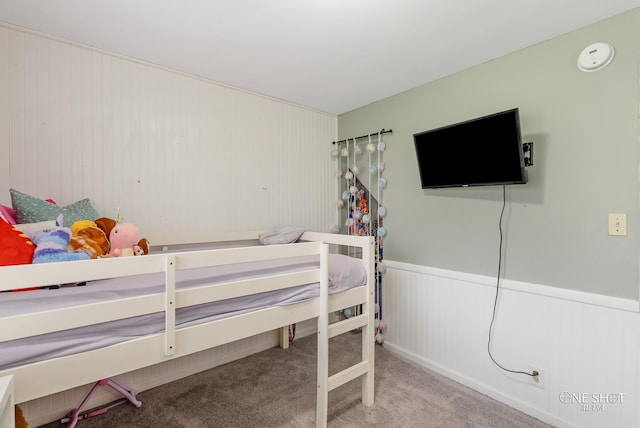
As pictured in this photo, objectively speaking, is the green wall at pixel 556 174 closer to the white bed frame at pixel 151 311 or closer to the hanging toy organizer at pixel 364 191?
the hanging toy organizer at pixel 364 191

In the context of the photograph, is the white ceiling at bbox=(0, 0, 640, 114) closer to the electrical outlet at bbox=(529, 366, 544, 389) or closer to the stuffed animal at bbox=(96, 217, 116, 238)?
the stuffed animal at bbox=(96, 217, 116, 238)

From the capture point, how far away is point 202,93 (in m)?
2.34

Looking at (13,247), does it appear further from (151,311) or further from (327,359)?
(327,359)

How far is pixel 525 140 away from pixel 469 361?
5.14 ft

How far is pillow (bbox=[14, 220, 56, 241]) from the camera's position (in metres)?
1.30

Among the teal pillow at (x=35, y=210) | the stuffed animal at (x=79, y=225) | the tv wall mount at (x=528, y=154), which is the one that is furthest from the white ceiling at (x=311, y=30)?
the stuffed animal at (x=79, y=225)

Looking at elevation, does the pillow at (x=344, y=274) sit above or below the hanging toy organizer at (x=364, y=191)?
below

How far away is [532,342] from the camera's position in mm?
1837

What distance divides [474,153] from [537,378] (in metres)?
1.44

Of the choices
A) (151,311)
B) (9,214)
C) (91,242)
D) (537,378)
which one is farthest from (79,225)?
(537,378)

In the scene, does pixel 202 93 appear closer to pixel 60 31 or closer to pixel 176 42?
pixel 176 42

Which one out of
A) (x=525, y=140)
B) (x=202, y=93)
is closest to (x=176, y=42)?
(x=202, y=93)

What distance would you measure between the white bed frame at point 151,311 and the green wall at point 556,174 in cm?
115

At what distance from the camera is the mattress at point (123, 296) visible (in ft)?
3.10
